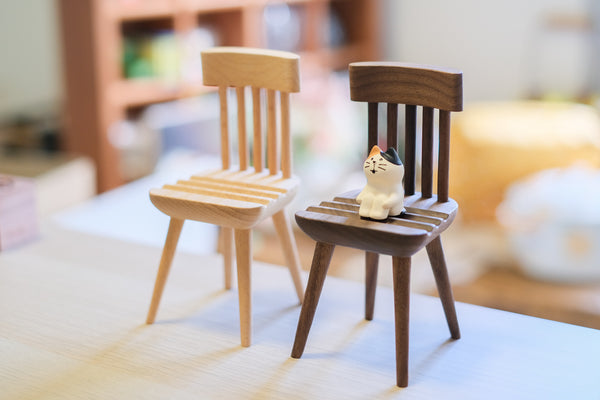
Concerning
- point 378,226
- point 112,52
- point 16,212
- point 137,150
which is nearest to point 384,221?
point 378,226

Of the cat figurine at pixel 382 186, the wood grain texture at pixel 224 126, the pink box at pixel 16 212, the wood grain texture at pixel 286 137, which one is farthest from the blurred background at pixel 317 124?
the cat figurine at pixel 382 186

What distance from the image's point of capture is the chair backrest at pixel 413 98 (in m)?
1.06

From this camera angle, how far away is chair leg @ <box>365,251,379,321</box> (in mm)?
1233

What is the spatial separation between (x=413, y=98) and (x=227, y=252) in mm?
524

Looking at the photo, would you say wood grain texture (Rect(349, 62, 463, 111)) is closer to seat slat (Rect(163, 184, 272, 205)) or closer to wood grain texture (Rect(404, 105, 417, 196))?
wood grain texture (Rect(404, 105, 417, 196))

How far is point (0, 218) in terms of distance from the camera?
1628 mm

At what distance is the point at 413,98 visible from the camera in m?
1.11

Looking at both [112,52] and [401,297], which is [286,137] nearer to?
[401,297]

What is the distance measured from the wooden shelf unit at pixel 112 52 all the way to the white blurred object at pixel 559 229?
1.86 m

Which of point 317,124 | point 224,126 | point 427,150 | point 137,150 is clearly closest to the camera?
point 427,150

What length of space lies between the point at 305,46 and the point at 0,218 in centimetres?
334

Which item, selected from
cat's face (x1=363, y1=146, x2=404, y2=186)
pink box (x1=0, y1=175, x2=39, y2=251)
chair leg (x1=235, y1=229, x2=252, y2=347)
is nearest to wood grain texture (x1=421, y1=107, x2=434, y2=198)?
cat's face (x1=363, y1=146, x2=404, y2=186)

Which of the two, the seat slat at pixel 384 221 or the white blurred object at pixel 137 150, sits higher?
the seat slat at pixel 384 221

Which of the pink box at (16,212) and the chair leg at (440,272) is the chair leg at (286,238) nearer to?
the chair leg at (440,272)
